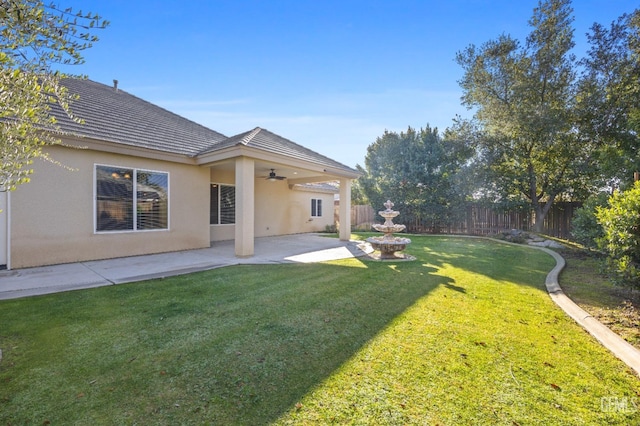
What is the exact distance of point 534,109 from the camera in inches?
554

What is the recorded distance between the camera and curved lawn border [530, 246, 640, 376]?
3.20 m

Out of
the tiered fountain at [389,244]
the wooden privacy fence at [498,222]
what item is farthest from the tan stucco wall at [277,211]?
the tiered fountain at [389,244]

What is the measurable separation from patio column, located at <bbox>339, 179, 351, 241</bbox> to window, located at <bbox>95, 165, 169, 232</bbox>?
7.16 meters

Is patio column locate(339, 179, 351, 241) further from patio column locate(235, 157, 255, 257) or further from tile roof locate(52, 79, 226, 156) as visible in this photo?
tile roof locate(52, 79, 226, 156)

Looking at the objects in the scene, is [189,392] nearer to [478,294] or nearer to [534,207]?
[478,294]

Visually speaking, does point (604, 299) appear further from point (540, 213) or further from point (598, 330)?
point (540, 213)

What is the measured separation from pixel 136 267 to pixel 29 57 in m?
5.69

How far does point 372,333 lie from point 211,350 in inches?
78.0

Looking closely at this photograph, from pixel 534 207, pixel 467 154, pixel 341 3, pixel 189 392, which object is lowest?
pixel 189 392

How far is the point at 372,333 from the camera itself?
378 cm

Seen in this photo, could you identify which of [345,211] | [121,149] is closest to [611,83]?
[345,211]

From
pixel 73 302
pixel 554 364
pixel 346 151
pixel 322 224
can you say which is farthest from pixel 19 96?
pixel 346 151

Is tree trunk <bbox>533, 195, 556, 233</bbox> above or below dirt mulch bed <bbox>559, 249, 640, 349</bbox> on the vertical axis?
above

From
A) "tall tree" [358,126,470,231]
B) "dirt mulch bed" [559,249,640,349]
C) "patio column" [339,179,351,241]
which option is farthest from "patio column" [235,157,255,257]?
"tall tree" [358,126,470,231]
